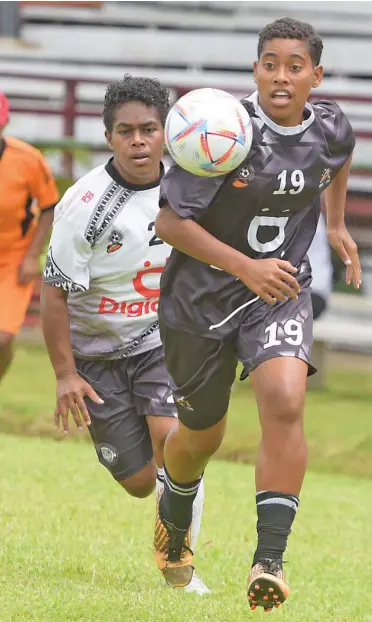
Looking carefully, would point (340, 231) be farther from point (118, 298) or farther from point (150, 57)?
point (150, 57)

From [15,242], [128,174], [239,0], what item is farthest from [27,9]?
Result: [128,174]

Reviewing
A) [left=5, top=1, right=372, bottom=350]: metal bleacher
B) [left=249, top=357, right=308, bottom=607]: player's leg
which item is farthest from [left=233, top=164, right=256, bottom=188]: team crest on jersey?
[left=5, top=1, right=372, bottom=350]: metal bleacher

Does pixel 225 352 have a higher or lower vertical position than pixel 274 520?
higher

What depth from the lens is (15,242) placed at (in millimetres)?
10031

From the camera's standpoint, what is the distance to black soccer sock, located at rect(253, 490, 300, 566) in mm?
4918

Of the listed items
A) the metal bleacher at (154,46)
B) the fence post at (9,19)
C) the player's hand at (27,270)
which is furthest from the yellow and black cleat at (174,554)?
the fence post at (9,19)

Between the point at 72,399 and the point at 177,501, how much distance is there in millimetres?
612

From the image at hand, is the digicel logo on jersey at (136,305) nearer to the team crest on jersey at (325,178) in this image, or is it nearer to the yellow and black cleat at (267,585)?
the team crest on jersey at (325,178)

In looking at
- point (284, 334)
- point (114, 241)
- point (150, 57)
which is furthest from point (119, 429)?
point (150, 57)

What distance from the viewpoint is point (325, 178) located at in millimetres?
5379

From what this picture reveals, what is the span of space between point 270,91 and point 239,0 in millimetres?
13528

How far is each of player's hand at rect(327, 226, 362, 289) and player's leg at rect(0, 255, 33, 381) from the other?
4.25 m

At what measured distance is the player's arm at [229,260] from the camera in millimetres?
4875

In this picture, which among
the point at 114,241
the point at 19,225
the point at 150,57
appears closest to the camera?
the point at 114,241
